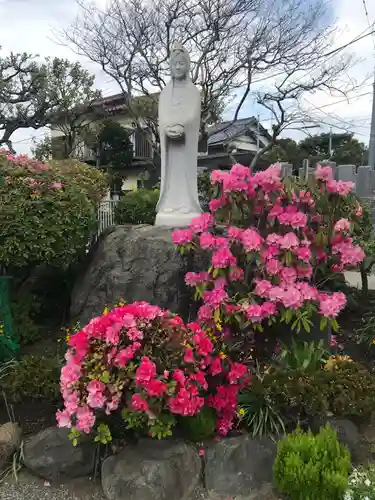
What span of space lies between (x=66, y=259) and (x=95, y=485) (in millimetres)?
1977

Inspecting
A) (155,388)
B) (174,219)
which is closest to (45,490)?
(155,388)

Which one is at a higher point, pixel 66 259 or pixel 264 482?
pixel 66 259

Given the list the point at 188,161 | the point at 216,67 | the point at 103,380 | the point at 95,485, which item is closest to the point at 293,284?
the point at 103,380

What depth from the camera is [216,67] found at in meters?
13.9

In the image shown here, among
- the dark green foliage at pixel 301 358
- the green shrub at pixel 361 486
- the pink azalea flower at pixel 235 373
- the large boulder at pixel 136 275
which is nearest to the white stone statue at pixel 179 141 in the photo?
the large boulder at pixel 136 275

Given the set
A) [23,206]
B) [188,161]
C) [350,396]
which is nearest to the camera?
[350,396]

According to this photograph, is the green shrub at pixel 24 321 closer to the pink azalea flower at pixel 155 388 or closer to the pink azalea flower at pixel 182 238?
the pink azalea flower at pixel 182 238

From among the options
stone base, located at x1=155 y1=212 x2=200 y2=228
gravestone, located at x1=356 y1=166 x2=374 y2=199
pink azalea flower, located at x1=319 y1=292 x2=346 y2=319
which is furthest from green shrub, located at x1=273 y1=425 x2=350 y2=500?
gravestone, located at x1=356 y1=166 x2=374 y2=199

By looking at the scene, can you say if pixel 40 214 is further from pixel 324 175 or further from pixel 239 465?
pixel 239 465

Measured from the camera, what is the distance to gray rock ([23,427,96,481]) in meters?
2.86

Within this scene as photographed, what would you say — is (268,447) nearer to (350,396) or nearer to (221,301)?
(350,396)

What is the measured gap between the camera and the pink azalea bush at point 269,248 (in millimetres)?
3180

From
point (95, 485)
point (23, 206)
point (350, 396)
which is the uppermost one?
point (23, 206)

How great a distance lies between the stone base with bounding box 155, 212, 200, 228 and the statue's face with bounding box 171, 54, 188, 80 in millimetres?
1580
